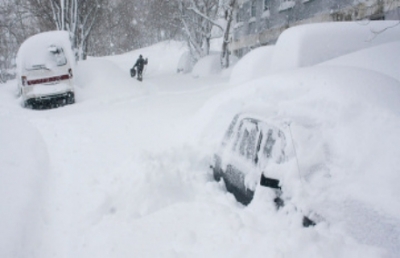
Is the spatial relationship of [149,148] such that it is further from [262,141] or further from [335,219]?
[335,219]

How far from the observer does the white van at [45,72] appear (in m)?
10.8

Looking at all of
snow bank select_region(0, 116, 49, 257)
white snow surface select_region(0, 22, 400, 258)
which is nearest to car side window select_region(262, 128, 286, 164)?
white snow surface select_region(0, 22, 400, 258)

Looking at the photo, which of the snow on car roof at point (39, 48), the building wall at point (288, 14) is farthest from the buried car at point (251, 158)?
the building wall at point (288, 14)

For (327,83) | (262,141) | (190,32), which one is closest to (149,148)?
(262,141)

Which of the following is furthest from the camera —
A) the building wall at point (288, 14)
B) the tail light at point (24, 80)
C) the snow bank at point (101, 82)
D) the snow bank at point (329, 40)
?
the snow bank at point (101, 82)

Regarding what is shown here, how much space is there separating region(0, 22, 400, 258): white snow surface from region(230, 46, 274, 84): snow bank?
2914 mm

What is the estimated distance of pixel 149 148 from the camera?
19.5 ft

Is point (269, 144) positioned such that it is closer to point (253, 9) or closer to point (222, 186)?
point (222, 186)

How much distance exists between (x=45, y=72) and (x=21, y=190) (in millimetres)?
7390

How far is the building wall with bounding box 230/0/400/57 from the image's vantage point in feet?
39.1

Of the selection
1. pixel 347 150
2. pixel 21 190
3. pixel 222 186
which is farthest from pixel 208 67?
pixel 347 150

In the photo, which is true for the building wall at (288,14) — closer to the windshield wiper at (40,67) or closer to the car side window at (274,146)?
the car side window at (274,146)

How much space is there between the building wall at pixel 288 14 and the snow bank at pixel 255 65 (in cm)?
575

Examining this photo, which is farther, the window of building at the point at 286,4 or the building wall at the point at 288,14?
the window of building at the point at 286,4
